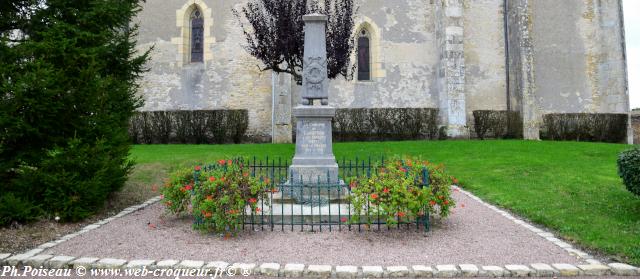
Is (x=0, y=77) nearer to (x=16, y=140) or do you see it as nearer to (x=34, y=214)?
(x=16, y=140)

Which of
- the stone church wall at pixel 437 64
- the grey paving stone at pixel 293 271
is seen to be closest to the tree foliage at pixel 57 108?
the grey paving stone at pixel 293 271

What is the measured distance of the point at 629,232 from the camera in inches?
205

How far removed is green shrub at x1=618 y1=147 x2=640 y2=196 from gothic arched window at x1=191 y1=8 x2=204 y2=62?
49.3 ft

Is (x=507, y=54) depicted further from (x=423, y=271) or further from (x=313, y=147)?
(x=423, y=271)

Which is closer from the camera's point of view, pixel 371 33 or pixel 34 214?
pixel 34 214

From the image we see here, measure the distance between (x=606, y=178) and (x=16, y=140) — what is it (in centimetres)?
1080

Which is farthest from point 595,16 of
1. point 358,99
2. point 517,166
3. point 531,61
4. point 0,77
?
point 0,77

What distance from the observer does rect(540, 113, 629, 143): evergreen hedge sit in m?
17.8

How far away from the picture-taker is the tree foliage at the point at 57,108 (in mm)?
5520

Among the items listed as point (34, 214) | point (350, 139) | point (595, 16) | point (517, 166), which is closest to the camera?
point (34, 214)

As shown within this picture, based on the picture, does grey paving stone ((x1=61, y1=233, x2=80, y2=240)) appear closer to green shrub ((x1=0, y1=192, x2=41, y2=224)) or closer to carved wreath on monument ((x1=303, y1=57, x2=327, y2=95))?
green shrub ((x1=0, y1=192, x2=41, y2=224))

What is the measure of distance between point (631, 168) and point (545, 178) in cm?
313

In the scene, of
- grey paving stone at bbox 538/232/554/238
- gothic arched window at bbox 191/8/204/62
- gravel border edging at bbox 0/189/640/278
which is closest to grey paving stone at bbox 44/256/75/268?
gravel border edging at bbox 0/189/640/278

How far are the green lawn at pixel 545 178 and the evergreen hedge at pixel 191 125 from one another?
304 cm
